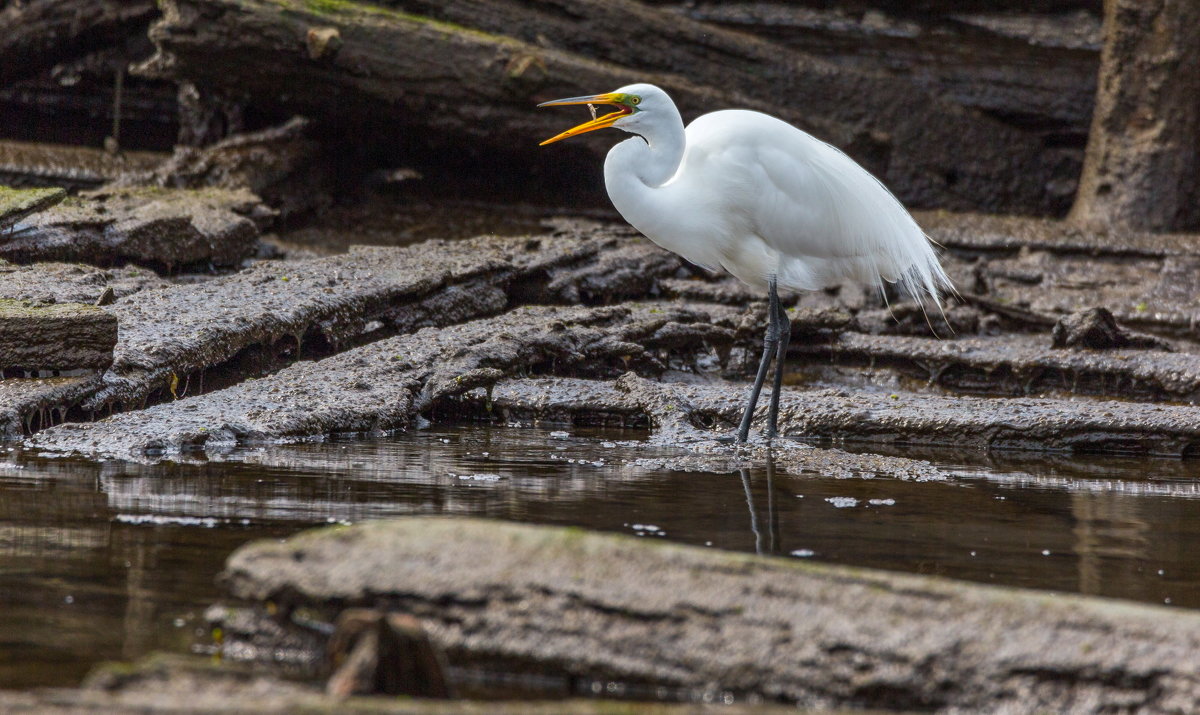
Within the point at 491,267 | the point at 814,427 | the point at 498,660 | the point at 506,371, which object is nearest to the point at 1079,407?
the point at 814,427

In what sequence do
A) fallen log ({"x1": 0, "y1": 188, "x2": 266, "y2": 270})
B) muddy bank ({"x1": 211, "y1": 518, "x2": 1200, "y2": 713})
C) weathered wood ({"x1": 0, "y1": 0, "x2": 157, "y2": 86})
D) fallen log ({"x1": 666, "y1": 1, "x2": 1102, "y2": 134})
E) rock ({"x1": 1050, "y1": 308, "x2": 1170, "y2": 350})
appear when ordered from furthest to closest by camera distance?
fallen log ({"x1": 666, "y1": 1, "x2": 1102, "y2": 134}) → weathered wood ({"x1": 0, "y1": 0, "x2": 157, "y2": 86}) → fallen log ({"x1": 0, "y1": 188, "x2": 266, "y2": 270}) → rock ({"x1": 1050, "y1": 308, "x2": 1170, "y2": 350}) → muddy bank ({"x1": 211, "y1": 518, "x2": 1200, "y2": 713})

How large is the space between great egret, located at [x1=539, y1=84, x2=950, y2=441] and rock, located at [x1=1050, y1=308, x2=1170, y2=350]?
1.08 meters

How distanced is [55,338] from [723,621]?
360cm

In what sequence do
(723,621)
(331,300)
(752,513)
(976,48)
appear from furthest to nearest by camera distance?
1. (976,48)
2. (331,300)
3. (752,513)
4. (723,621)

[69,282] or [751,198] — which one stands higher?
[751,198]

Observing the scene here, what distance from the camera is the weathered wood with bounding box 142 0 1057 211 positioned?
32.5ft

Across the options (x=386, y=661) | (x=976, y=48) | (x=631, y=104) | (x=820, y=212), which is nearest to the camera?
(x=386, y=661)

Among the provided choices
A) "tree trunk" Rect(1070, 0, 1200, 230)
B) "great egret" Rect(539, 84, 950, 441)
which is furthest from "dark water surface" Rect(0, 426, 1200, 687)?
"tree trunk" Rect(1070, 0, 1200, 230)

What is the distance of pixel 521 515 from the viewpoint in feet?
13.2

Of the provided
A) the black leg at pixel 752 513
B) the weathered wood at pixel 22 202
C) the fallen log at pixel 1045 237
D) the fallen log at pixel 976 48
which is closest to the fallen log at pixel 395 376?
the black leg at pixel 752 513

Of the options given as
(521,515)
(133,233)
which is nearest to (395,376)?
(521,515)

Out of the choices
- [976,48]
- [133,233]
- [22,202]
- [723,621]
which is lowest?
[723,621]

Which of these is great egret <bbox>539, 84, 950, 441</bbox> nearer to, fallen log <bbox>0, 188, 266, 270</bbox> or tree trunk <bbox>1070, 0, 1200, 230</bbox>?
fallen log <bbox>0, 188, 266, 270</bbox>

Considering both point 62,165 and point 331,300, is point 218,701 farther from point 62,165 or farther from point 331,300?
point 62,165
